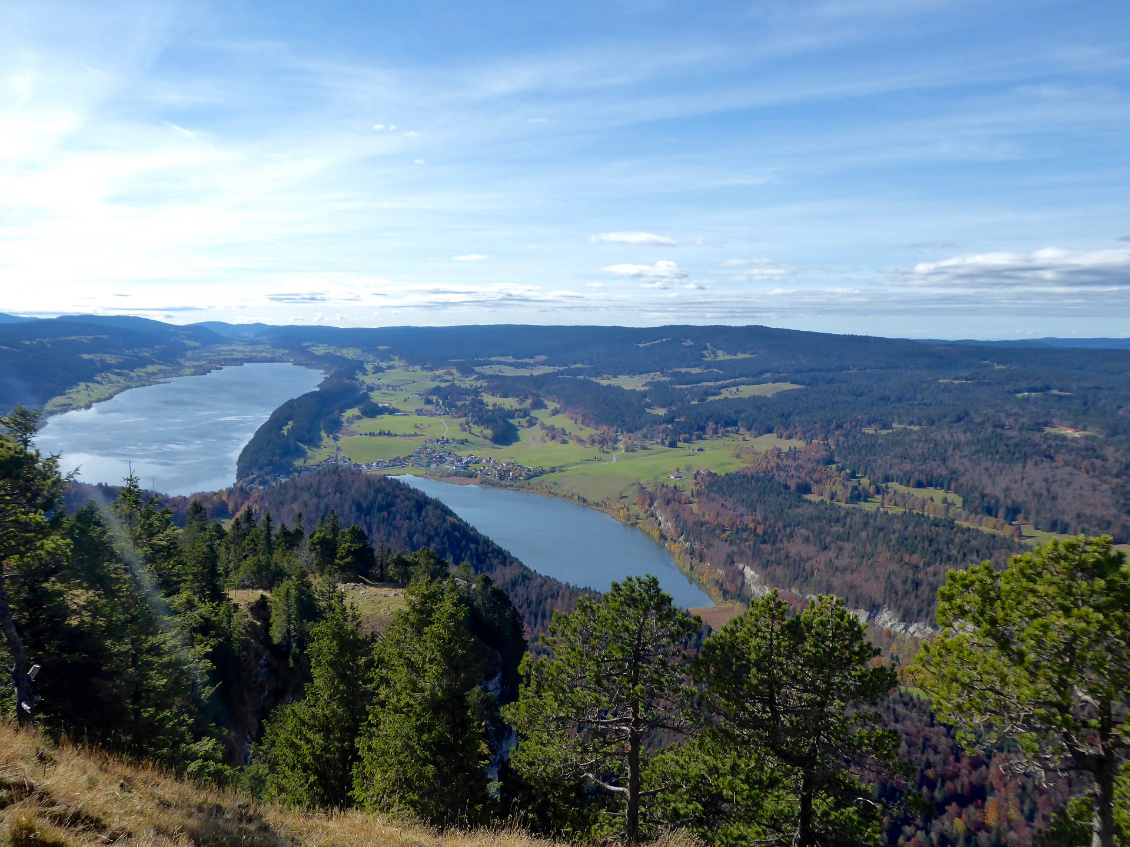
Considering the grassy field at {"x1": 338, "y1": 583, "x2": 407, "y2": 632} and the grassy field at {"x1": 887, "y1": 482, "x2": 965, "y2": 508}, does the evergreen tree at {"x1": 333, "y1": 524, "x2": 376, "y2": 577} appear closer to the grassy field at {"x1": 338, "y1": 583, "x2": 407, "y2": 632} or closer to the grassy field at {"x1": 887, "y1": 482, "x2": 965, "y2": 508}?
the grassy field at {"x1": 338, "y1": 583, "x2": 407, "y2": 632}

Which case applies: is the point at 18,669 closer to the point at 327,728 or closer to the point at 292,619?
the point at 327,728

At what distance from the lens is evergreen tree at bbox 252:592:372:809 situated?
1653 cm

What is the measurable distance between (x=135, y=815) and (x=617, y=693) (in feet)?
29.3

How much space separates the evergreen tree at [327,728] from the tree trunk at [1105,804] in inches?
652

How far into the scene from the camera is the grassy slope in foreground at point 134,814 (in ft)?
22.2

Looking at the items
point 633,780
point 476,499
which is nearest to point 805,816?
point 633,780

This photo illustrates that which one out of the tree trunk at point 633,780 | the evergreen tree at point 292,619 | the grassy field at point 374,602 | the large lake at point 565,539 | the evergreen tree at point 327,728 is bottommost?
the large lake at point 565,539

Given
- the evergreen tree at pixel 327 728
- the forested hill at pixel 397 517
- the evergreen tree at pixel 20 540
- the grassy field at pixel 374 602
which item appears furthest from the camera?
the forested hill at pixel 397 517

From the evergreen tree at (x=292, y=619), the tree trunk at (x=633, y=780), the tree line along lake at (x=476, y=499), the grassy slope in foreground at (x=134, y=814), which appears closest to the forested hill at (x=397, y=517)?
the tree line along lake at (x=476, y=499)

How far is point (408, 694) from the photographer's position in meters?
14.8

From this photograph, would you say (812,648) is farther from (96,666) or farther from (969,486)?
(969,486)

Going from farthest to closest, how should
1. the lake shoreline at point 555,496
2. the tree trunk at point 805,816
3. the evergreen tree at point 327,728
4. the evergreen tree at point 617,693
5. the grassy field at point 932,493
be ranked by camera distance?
the grassy field at point 932,493 → the lake shoreline at point 555,496 → the evergreen tree at point 327,728 → the evergreen tree at point 617,693 → the tree trunk at point 805,816

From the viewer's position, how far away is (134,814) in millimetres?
7586

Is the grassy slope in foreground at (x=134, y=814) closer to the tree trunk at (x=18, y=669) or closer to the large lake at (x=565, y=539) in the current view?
the tree trunk at (x=18, y=669)
